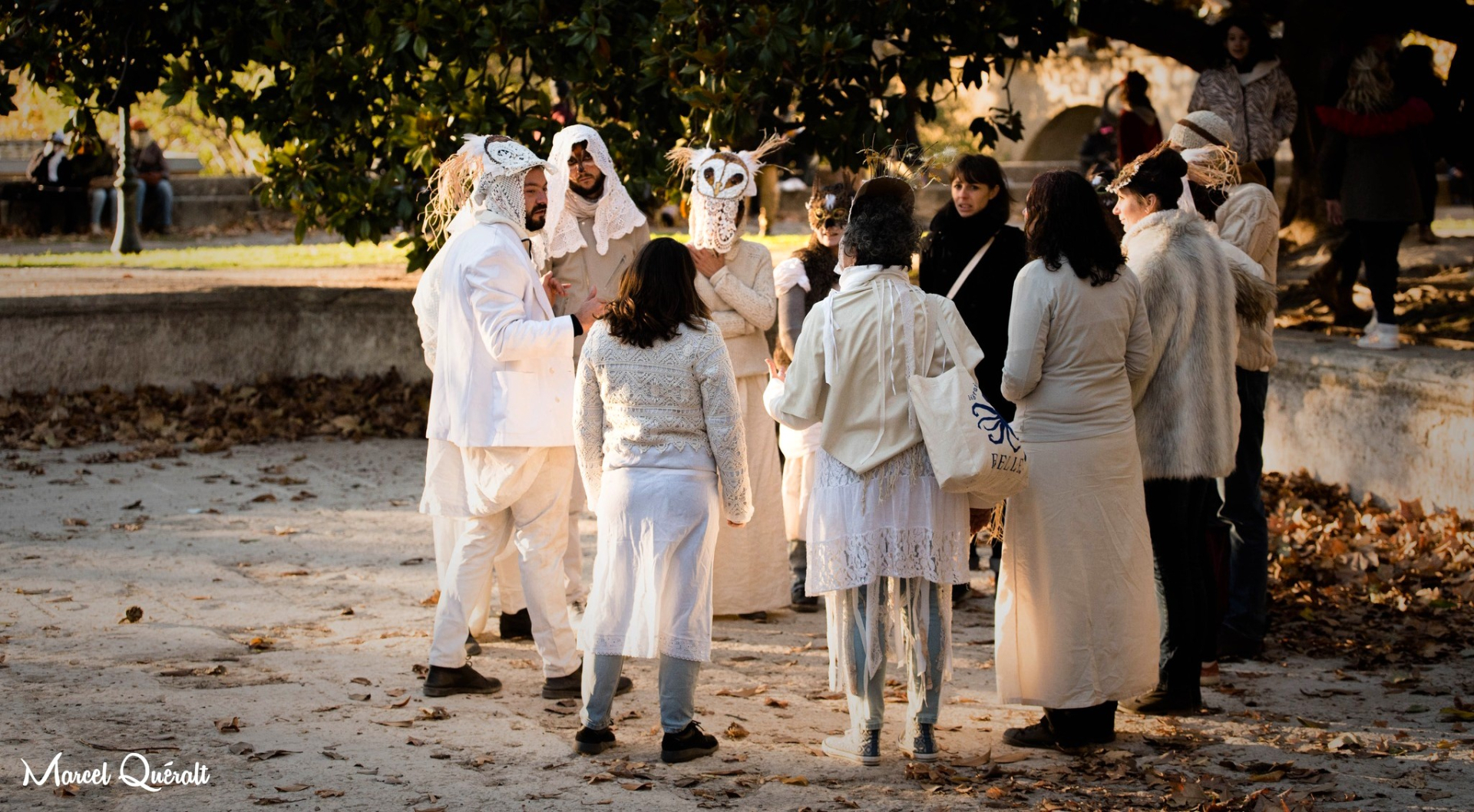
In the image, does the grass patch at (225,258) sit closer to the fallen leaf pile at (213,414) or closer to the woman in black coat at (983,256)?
the fallen leaf pile at (213,414)

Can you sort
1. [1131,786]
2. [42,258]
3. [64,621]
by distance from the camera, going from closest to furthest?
[1131,786] → [64,621] → [42,258]

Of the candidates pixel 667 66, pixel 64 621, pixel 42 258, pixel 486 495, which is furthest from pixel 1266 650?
pixel 42 258

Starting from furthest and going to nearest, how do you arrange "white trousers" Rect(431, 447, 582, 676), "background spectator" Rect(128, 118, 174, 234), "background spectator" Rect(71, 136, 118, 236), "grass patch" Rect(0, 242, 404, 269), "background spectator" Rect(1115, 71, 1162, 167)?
1. "background spectator" Rect(128, 118, 174, 234)
2. "background spectator" Rect(71, 136, 118, 236)
3. "grass patch" Rect(0, 242, 404, 269)
4. "background spectator" Rect(1115, 71, 1162, 167)
5. "white trousers" Rect(431, 447, 582, 676)

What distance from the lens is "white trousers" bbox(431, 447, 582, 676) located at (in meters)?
5.50

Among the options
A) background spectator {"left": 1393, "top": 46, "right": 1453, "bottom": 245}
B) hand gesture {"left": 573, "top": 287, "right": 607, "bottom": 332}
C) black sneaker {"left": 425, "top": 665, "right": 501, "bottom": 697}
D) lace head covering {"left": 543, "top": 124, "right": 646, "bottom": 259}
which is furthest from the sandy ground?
background spectator {"left": 1393, "top": 46, "right": 1453, "bottom": 245}

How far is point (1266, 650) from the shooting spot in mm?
6391

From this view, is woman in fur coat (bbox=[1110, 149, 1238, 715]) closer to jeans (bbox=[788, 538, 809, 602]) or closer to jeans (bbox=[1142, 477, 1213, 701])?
jeans (bbox=[1142, 477, 1213, 701])

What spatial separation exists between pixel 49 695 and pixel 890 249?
330 cm

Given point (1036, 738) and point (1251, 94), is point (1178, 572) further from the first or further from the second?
point (1251, 94)

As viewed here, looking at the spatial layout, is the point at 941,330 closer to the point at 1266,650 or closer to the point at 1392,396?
the point at 1266,650

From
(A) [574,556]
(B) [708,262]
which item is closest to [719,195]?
(B) [708,262]

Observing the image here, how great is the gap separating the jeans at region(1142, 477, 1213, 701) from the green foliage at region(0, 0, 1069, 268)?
Answer: 135 inches

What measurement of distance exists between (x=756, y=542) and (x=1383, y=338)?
4492 millimetres

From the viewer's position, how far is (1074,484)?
490cm
